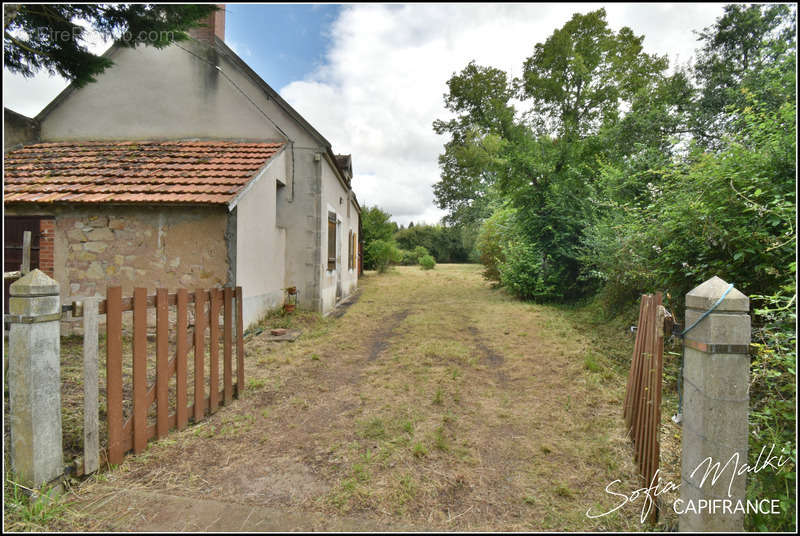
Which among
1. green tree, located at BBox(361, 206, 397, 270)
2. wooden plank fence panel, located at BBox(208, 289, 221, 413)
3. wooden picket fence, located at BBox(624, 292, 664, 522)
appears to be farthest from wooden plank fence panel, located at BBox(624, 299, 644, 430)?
green tree, located at BBox(361, 206, 397, 270)

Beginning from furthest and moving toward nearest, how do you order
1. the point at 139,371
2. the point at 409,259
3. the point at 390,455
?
the point at 409,259, the point at 390,455, the point at 139,371

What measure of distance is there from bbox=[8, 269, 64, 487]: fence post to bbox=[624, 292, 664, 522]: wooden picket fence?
3.75m

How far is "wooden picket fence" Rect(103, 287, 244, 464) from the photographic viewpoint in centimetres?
280

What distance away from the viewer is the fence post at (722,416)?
2.01 meters

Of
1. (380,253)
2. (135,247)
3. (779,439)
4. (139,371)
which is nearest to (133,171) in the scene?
(135,247)

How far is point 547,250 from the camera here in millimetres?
12039

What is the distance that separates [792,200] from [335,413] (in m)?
4.56

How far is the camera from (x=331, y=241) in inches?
421

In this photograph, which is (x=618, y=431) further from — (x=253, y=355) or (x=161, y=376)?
(x=253, y=355)

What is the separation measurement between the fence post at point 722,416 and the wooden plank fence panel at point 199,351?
3.67 m

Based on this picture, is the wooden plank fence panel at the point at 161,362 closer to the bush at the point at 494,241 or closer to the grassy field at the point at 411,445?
A: the grassy field at the point at 411,445

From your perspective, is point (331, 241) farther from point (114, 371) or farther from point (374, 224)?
point (374, 224)

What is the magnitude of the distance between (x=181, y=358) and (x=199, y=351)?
17 cm

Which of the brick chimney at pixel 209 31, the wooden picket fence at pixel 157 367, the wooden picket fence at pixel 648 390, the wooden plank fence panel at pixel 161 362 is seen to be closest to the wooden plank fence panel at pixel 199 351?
the wooden picket fence at pixel 157 367
